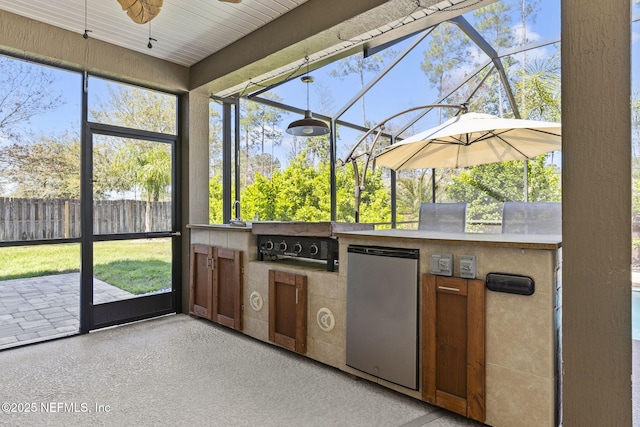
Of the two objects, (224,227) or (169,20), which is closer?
(169,20)

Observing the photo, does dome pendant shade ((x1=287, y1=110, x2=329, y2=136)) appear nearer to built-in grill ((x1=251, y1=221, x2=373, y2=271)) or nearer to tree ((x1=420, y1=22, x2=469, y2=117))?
built-in grill ((x1=251, y1=221, x2=373, y2=271))

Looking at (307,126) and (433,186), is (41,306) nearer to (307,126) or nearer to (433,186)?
(307,126)

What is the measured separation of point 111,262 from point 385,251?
9.17 ft

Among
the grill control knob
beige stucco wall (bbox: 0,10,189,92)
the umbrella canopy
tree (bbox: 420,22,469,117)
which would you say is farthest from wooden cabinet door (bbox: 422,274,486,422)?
tree (bbox: 420,22,469,117)

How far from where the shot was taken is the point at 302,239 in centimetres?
280

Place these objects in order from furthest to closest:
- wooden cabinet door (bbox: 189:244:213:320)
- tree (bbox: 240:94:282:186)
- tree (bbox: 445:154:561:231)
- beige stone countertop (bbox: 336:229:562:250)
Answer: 1. tree (bbox: 445:154:561:231)
2. tree (bbox: 240:94:282:186)
3. wooden cabinet door (bbox: 189:244:213:320)
4. beige stone countertop (bbox: 336:229:562:250)

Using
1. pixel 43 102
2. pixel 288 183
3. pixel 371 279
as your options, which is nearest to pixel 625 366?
pixel 371 279

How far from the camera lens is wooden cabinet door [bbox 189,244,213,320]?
3.60 m

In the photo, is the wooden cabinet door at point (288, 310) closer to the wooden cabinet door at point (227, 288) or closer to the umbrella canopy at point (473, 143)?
the wooden cabinet door at point (227, 288)

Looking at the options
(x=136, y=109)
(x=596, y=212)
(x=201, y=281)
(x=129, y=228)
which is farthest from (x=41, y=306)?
(x=596, y=212)

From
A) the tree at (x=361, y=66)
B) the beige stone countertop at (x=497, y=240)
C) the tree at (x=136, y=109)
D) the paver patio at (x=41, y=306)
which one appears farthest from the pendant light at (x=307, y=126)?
the paver patio at (x=41, y=306)

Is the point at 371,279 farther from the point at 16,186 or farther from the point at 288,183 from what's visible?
the point at 288,183

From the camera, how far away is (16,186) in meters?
3.04

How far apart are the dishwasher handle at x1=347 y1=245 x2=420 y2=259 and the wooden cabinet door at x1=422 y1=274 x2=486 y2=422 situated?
0.15 m
